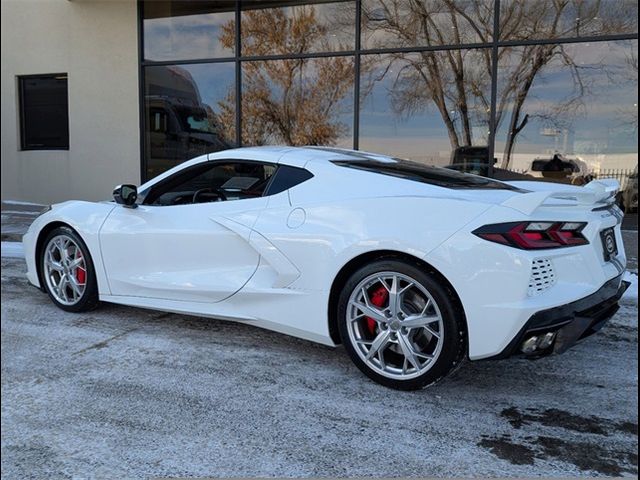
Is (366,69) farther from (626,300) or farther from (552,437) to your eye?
(552,437)

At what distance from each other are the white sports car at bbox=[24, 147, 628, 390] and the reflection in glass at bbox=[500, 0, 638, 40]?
196 inches

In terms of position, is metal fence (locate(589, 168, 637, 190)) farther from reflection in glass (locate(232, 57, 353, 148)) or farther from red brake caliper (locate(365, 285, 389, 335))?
red brake caliper (locate(365, 285, 389, 335))

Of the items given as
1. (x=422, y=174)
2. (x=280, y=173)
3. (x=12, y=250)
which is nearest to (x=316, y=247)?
(x=280, y=173)

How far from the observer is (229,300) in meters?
3.83

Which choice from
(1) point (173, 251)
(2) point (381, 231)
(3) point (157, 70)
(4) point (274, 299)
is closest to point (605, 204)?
(2) point (381, 231)

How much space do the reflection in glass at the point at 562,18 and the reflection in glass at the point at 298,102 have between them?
8.20ft

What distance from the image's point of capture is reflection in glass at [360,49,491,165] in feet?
28.1

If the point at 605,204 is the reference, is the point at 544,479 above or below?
below

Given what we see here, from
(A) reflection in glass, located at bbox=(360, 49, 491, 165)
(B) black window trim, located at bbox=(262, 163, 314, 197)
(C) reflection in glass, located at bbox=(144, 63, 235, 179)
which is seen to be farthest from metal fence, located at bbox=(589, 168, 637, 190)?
(B) black window trim, located at bbox=(262, 163, 314, 197)

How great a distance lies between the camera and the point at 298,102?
381 inches

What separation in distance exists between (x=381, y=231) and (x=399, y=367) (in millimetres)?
809

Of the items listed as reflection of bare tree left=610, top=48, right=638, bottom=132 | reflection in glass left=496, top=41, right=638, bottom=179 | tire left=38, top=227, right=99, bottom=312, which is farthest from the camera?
reflection in glass left=496, top=41, right=638, bottom=179

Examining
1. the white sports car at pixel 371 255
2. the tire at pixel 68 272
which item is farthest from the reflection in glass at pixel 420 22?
the tire at pixel 68 272

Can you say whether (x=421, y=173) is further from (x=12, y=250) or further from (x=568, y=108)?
(x=12, y=250)
